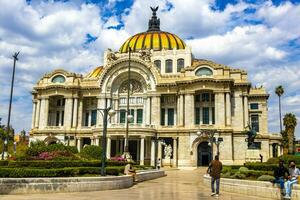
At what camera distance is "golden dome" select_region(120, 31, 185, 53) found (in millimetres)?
73438

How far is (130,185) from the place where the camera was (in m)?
24.8

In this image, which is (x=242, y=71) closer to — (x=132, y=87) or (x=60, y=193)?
(x=132, y=87)

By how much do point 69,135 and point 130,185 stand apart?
4122cm

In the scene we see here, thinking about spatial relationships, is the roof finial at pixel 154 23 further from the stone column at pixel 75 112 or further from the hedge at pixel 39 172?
the hedge at pixel 39 172

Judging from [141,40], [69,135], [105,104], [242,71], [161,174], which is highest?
[141,40]

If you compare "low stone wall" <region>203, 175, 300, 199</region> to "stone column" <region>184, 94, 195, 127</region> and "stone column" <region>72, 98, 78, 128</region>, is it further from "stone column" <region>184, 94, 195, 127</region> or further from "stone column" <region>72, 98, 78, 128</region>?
"stone column" <region>72, 98, 78, 128</region>

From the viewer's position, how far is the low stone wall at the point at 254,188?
60.1 feet

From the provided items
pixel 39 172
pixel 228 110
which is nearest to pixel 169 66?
pixel 228 110

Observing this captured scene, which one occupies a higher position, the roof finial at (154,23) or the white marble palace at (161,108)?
the roof finial at (154,23)

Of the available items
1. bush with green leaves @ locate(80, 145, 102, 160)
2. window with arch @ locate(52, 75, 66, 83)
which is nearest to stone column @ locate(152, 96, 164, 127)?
window with arch @ locate(52, 75, 66, 83)

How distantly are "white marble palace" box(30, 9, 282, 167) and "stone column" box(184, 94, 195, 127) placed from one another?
0.56ft

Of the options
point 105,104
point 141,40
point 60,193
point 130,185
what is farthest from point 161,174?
point 141,40

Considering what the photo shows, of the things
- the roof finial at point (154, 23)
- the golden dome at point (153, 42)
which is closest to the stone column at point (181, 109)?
the golden dome at point (153, 42)

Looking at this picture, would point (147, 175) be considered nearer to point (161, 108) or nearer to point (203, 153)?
point (203, 153)
